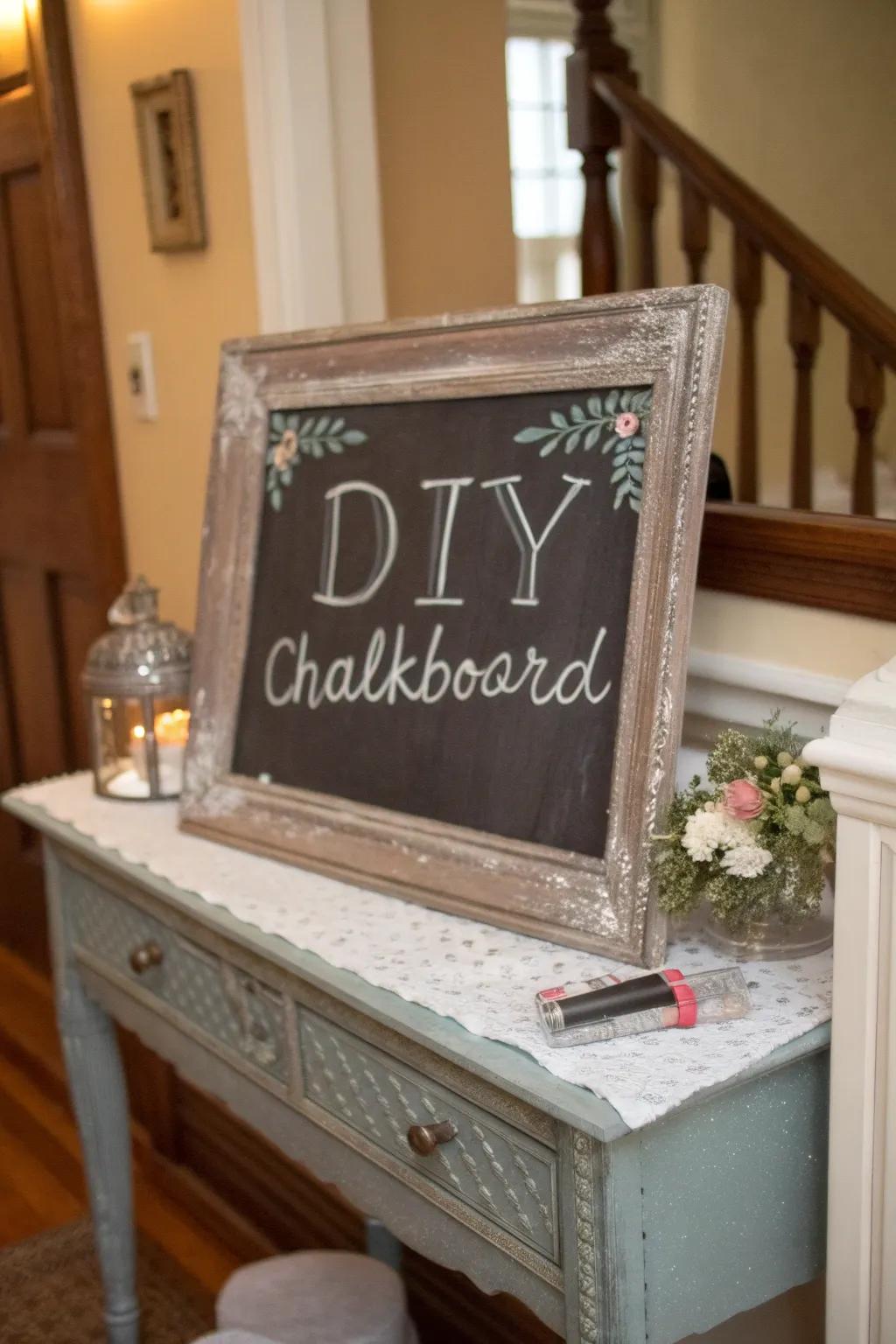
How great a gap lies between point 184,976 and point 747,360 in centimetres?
118

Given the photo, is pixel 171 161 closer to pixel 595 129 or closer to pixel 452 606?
pixel 595 129

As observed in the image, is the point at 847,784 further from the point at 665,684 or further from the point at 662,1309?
the point at 662,1309

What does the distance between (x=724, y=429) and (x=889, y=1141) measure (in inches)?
135

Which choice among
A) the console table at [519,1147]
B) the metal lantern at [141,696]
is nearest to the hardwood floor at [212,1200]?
the console table at [519,1147]

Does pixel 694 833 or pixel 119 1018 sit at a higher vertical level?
pixel 694 833

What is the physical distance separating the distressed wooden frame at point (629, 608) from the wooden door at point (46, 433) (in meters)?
0.90

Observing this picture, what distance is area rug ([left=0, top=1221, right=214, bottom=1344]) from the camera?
207 cm

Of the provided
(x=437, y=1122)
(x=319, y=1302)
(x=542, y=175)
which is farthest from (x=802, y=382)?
(x=542, y=175)

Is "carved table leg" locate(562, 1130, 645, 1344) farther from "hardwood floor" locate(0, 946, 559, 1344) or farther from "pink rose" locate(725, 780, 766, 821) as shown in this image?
"hardwood floor" locate(0, 946, 559, 1344)

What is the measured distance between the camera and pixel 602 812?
46.1 inches

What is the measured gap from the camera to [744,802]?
41.8 inches

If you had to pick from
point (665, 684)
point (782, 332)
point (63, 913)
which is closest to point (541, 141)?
point (782, 332)

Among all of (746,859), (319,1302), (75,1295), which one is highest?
(746,859)

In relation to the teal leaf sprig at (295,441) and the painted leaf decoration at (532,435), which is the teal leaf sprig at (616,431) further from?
the teal leaf sprig at (295,441)
